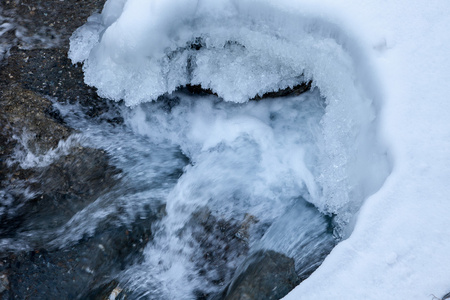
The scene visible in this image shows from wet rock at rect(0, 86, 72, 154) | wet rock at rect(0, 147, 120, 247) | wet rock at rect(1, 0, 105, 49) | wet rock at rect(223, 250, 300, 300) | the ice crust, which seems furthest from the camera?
wet rock at rect(1, 0, 105, 49)

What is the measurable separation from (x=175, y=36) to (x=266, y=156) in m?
1.23

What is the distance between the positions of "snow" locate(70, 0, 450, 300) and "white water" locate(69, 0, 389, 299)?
12mm

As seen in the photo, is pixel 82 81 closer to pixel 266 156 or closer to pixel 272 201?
pixel 266 156

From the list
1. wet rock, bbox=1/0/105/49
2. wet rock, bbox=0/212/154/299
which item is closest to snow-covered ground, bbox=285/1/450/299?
wet rock, bbox=0/212/154/299

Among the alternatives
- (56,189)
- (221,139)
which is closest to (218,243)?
(221,139)

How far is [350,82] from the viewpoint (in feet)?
8.77

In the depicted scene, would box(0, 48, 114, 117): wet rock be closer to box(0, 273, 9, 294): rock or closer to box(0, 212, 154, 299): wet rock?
box(0, 212, 154, 299): wet rock

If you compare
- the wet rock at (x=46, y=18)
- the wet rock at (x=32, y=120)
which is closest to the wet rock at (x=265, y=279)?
the wet rock at (x=32, y=120)

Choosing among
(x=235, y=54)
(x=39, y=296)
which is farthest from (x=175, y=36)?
(x=39, y=296)

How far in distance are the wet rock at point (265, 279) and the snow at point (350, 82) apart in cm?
49

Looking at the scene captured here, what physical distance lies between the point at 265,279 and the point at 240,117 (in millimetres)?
1533

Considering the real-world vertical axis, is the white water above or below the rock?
above

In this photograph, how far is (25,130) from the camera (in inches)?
126

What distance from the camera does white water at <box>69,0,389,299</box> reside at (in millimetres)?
2660
